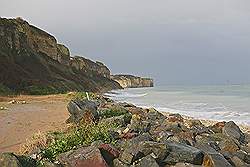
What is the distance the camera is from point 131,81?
170875 mm

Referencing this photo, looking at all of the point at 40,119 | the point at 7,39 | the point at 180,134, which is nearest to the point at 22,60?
the point at 7,39

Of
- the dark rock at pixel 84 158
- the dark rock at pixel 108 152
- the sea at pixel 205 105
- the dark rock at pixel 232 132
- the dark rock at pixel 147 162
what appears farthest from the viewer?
the sea at pixel 205 105

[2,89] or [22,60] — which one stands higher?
[22,60]

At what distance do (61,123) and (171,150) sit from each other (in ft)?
29.8

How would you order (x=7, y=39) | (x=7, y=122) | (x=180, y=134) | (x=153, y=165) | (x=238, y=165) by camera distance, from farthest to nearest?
(x=7, y=39), (x=7, y=122), (x=180, y=134), (x=238, y=165), (x=153, y=165)

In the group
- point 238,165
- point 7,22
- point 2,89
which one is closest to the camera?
point 238,165

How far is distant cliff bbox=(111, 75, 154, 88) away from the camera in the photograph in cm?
16438

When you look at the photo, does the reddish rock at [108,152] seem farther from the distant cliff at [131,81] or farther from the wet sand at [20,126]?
the distant cliff at [131,81]

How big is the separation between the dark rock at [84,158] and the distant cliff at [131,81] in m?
153

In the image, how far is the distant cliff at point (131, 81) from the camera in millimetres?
164375

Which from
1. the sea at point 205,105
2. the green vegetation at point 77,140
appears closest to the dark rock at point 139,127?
the green vegetation at point 77,140

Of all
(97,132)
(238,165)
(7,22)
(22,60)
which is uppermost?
(7,22)

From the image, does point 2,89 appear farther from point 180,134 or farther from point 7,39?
point 180,134

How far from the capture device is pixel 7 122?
1677cm
